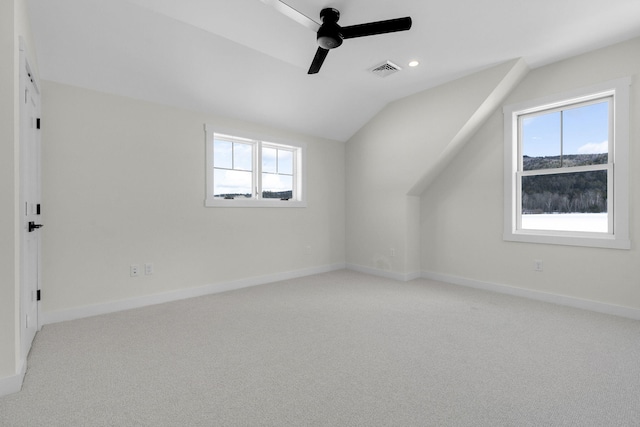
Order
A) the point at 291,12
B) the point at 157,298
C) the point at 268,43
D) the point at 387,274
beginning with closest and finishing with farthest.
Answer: the point at 291,12 → the point at 268,43 → the point at 157,298 → the point at 387,274

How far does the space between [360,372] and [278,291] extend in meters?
2.14

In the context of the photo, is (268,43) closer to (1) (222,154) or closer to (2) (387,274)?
(1) (222,154)

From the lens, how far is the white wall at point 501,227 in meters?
3.00

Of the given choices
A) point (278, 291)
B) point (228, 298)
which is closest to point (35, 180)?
point (228, 298)

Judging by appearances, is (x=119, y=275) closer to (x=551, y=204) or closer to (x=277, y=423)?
(x=277, y=423)

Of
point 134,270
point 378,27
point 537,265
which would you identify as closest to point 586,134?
point 537,265

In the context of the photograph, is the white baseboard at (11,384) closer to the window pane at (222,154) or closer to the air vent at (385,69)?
the window pane at (222,154)

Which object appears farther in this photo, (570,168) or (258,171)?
(258,171)

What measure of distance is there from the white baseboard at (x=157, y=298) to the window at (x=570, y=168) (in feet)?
10.3

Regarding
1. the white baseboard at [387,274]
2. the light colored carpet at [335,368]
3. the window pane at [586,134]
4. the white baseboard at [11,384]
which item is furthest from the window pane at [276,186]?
the window pane at [586,134]

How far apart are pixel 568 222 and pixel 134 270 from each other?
15.9 feet

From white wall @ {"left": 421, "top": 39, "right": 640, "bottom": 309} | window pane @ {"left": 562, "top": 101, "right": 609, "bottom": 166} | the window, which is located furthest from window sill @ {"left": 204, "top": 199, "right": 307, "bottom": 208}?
window pane @ {"left": 562, "top": 101, "right": 609, "bottom": 166}

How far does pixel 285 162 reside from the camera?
4848 mm

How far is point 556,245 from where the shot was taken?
11.3 ft
